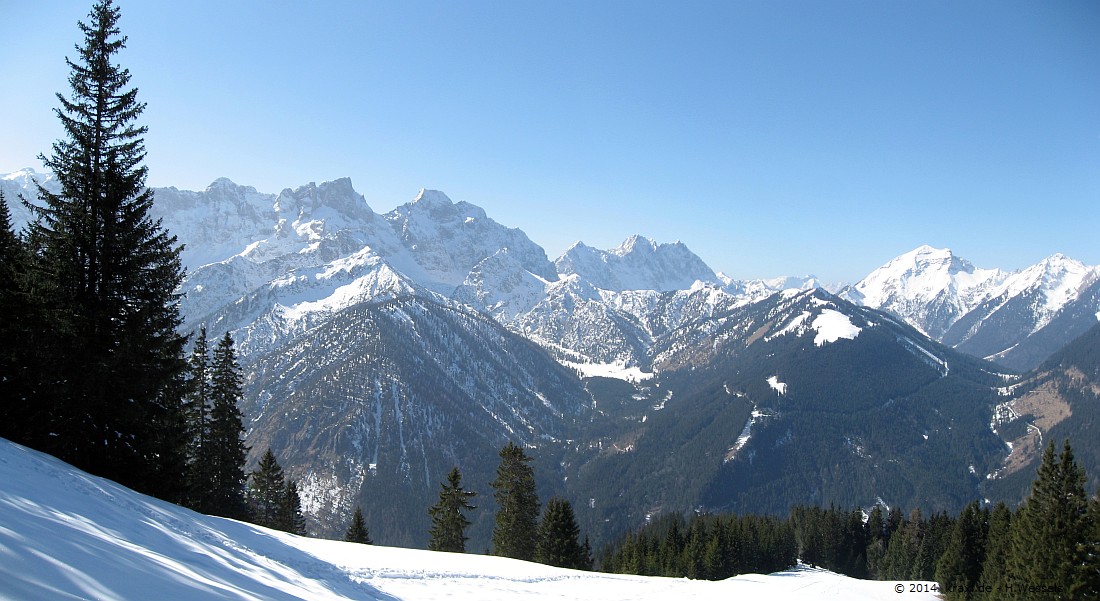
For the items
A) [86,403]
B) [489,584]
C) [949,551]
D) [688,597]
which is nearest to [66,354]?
[86,403]

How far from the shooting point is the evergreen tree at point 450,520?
47.5m

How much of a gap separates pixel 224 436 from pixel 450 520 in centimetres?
1931

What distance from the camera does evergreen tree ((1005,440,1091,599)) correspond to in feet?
101

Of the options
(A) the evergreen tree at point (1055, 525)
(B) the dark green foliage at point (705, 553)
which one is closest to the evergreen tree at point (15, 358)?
(A) the evergreen tree at point (1055, 525)

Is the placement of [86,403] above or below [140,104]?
below

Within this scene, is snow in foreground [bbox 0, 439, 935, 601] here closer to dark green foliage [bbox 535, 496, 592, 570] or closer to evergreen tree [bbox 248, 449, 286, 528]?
dark green foliage [bbox 535, 496, 592, 570]

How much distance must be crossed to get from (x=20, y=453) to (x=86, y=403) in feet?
15.5

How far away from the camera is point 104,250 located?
20203mm

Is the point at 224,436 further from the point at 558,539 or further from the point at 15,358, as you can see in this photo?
the point at 558,539

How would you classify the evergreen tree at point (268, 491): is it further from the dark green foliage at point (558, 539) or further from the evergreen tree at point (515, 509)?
the dark green foliage at point (558, 539)

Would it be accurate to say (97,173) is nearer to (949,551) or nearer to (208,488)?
(208,488)

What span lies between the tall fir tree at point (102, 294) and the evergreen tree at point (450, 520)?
29.2 metres

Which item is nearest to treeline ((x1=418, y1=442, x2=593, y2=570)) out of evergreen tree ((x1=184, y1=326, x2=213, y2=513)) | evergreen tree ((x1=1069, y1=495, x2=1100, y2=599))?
evergreen tree ((x1=184, y1=326, x2=213, y2=513))

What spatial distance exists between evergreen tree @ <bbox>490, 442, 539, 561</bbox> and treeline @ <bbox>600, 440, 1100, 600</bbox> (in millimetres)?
16719
